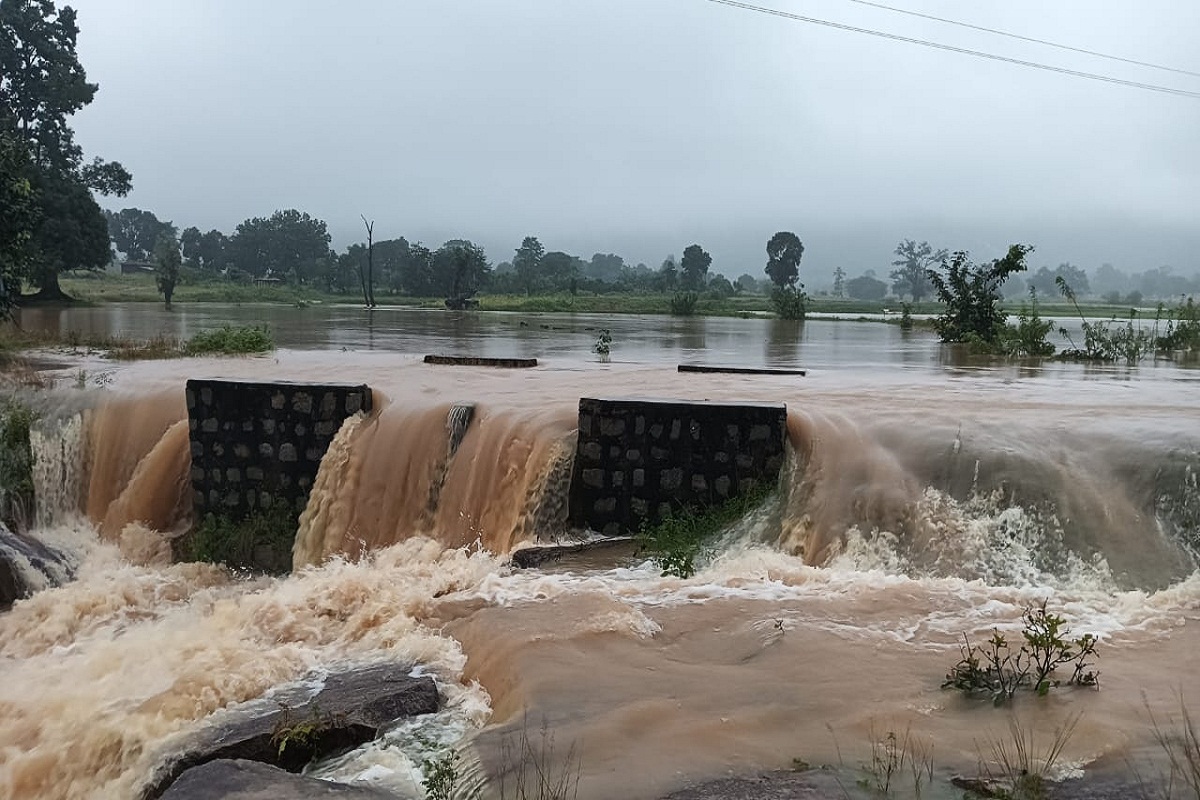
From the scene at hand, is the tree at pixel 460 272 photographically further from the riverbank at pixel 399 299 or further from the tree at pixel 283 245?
the tree at pixel 283 245

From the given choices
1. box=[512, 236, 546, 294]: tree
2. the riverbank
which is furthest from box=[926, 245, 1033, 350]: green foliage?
box=[512, 236, 546, 294]: tree

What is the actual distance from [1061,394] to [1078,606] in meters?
6.34

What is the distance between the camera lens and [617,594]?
6.45m

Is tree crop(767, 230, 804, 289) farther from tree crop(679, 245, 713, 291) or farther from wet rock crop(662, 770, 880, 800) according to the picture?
wet rock crop(662, 770, 880, 800)

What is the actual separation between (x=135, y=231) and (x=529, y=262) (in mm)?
57105

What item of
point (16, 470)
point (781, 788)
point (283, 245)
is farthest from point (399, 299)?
point (781, 788)

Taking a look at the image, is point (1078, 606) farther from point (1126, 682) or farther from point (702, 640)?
point (702, 640)

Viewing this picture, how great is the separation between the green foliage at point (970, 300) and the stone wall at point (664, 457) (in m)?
16.4

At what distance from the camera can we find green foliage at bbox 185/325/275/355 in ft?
54.6

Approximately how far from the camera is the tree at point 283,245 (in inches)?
3563

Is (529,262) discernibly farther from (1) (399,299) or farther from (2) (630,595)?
(2) (630,595)

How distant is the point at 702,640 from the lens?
5582 mm

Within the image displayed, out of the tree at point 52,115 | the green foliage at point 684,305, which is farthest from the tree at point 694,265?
the tree at point 52,115

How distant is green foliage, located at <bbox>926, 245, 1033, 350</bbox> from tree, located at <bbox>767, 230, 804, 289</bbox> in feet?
192
